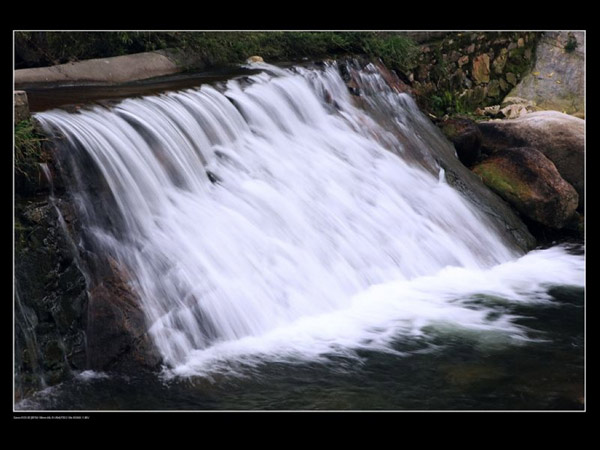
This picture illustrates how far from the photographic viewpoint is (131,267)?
5.30 meters

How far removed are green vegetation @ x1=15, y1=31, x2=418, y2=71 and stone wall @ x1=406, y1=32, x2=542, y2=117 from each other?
16.5 inches

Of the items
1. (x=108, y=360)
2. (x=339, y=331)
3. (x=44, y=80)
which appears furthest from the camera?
(x=44, y=80)

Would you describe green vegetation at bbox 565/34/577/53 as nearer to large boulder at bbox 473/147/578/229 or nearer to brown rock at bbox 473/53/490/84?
brown rock at bbox 473/53/490/84

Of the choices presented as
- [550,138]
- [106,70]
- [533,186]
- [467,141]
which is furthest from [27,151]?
[550,138]

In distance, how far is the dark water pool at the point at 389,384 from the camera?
466 cm

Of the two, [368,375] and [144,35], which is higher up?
[144,35]

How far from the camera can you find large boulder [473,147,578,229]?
28.8ft

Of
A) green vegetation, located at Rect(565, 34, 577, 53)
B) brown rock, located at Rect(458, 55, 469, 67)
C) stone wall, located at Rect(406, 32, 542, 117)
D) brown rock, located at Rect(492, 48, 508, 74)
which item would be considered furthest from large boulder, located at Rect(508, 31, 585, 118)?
brown rock, located at Rect(458, 55, 469, 67)

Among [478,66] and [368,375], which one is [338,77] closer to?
[478,66]

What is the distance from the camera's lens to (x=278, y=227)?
259 inches

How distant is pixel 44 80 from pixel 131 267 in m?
3.21

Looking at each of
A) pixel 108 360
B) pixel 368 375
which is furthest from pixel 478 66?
pixel 108 360

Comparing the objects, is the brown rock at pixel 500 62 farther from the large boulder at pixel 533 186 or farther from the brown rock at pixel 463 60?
the large boulder at pixel 533 186

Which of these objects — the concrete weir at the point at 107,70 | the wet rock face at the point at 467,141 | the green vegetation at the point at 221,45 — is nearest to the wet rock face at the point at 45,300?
the concrete weir at the point at 107,70
